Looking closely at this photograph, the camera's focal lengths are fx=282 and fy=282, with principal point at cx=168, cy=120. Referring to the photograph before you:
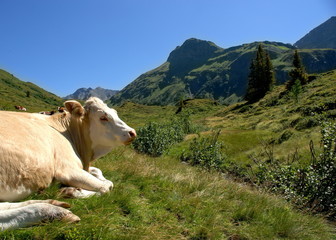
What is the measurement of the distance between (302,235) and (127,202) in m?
3.23

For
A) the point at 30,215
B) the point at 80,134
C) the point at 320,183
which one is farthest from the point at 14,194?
the point at 320,183

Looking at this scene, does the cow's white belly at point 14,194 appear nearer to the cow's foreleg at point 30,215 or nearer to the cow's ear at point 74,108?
the cow's foreleg at point 30,215

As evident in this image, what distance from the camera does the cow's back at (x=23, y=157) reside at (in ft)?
12.8

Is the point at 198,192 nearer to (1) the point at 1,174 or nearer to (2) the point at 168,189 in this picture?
(2) the point at 168,189

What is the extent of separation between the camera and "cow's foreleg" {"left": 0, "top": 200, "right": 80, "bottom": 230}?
3.31 m

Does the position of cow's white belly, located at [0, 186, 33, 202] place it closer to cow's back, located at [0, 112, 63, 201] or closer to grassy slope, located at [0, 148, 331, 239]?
cow's back, located at [0, 112, 63, 201]

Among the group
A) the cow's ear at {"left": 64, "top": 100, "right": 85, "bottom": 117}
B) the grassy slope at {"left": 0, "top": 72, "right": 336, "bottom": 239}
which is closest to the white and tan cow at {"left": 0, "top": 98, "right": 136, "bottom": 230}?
the cow's ear at {"left": 64, "top": 100, "right": 85, "bottom": 117}

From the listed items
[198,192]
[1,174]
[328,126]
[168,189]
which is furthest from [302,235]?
[328,126]

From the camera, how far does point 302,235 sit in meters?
5.14

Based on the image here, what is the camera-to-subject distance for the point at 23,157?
13.6 ft

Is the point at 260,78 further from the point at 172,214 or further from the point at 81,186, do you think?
the point at 81,186

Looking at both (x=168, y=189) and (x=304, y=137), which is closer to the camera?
(x=168, y=189)

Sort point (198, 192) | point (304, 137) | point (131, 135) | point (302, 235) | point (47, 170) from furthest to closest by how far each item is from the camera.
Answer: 1. point (304, 137)
2. point (198, 192)
3. point (131, 135)
4. point (302, 235)
5. point (47, 170)

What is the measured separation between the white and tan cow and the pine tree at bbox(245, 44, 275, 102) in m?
85.3
